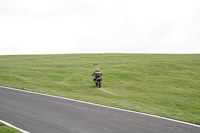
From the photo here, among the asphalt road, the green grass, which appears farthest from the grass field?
the green grass

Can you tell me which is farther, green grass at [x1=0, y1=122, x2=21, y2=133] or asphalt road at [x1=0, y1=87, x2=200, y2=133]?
asphalt road at [x1=0, y1=87, x2=200, y2=133]

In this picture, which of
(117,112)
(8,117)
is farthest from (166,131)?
(8,117)

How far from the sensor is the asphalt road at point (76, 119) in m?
9.11

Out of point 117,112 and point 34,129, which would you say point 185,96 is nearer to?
point 117,112

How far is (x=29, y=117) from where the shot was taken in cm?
1064

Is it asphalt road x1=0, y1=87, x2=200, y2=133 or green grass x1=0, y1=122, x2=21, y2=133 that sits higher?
green grass x1=0, y1=122, x2=21, y2=133

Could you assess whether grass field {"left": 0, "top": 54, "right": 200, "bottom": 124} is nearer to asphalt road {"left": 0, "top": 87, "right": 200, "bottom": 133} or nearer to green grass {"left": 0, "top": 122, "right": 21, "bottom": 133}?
asphalt road {"left": 0, "top": 87, "right": 200, "bottom": 133}

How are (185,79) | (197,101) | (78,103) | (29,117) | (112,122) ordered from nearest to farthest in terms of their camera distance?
(112,122), (29,117), (78,103), (197,101), (185,79)

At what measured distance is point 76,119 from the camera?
34.0ft

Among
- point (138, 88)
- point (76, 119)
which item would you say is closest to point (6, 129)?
point (76, 119)

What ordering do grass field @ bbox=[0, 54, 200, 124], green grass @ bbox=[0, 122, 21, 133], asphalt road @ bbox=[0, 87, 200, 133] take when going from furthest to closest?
grass field @ bbox=[0, 54, 200, 124] < asphalt road @ bbox=[0, 87, 200, 133] < green grass @ bbox=[0, 122, 21, 133]

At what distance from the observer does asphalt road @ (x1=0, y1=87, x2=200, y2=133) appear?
29.9ft

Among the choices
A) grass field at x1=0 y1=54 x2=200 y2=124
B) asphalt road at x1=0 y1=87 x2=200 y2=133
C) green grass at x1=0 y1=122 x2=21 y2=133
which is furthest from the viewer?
grass field at x1=0 y1=54 x2=200 y2=124

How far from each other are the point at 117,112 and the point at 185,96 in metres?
10.6
